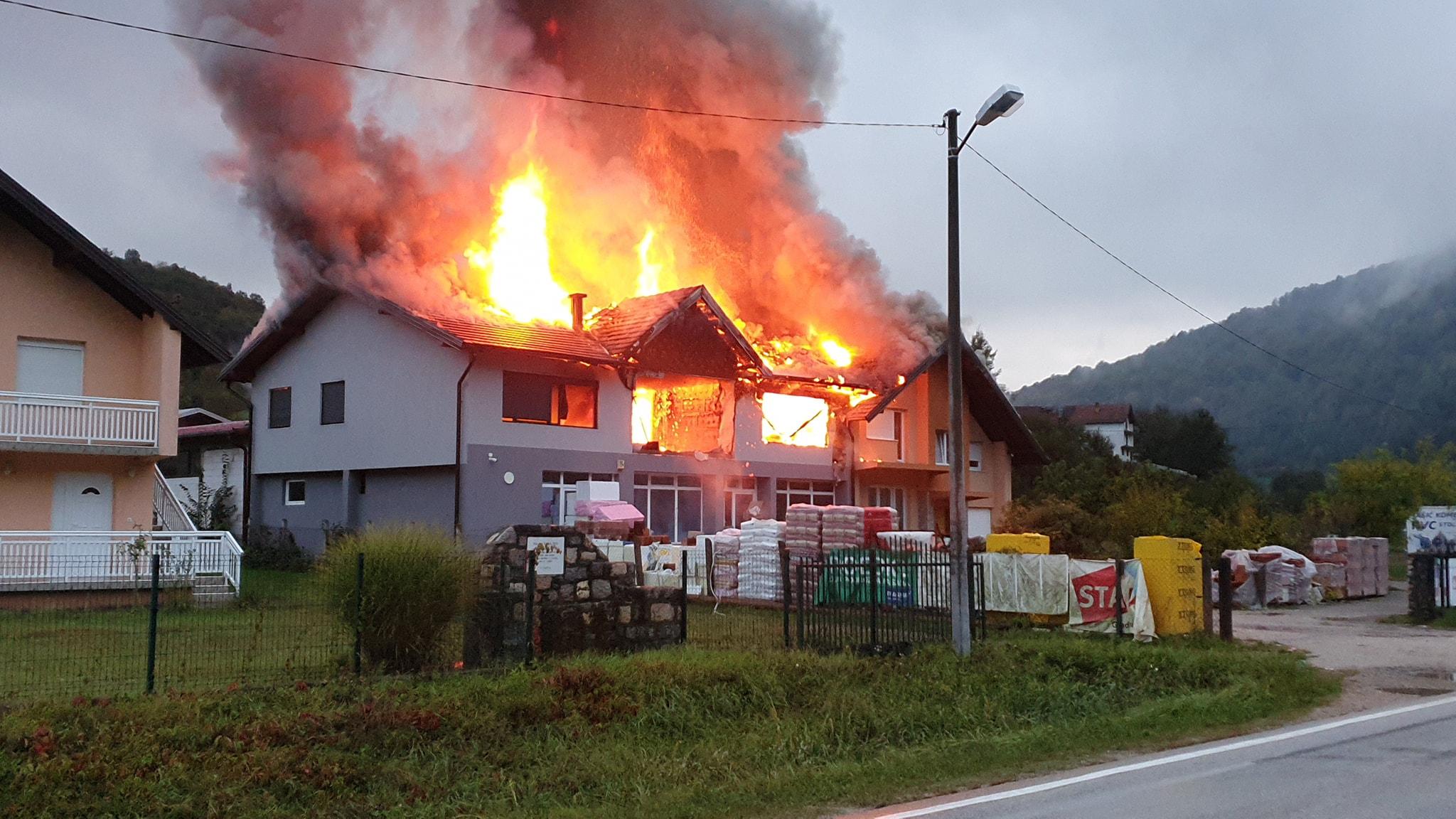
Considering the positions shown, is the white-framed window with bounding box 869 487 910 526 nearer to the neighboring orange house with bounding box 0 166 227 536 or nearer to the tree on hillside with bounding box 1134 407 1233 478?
the neighboring orange house with bounding box 0 166 227 536

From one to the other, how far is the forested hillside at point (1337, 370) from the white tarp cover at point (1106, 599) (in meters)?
73.6

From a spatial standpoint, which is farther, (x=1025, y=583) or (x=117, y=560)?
(x=117, y=560)

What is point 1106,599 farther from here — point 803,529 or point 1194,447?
point 1194,447

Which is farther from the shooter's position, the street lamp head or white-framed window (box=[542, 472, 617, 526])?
white-framed window (box=[542, 472, 617, 526])

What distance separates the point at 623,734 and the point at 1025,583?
9794 millimetres

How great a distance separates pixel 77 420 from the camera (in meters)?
23.0

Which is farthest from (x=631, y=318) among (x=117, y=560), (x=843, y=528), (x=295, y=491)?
(x=117, y=560)

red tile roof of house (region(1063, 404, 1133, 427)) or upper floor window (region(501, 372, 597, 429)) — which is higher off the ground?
red tile roof of house (region(1063, 404, 1133, 427))

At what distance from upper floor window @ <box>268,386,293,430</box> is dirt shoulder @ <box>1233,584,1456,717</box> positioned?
25197 mm

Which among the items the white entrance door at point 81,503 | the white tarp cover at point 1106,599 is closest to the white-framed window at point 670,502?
the white entrance door at point 81,503

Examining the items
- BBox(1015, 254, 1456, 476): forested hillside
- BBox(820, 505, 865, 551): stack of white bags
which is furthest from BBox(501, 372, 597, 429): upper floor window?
BBox(1015, 254, 1456, 476): forested hillside

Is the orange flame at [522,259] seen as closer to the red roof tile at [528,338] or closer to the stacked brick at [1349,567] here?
the red roof tile at [528,338]

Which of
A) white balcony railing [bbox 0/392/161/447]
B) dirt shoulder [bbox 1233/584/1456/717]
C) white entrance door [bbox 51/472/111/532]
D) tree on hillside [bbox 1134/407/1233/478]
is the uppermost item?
tree on hillside [bbox 1134/407/1233/478]

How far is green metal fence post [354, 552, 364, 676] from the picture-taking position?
11.9 meters
